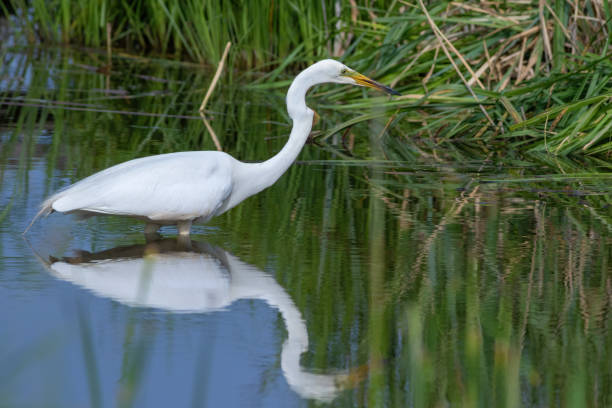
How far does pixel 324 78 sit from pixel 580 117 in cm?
246

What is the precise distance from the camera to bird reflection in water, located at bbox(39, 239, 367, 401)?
12.1 feet

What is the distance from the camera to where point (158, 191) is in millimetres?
4547

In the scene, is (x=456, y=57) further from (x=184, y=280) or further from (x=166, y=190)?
(x=184, y=280)

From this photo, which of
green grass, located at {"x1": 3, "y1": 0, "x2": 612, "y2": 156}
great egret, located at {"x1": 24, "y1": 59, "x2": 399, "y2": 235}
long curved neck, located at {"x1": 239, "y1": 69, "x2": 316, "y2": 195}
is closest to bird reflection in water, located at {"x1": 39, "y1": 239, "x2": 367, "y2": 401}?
great egret, located at {"x1": 24, "y1": 59, "x2": 399, "y2": 235}

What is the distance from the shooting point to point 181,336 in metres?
3.47

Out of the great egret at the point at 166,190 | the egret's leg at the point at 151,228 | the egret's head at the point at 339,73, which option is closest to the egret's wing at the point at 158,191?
the great egret at the point at 166,190

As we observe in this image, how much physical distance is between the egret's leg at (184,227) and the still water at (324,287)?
0.06m

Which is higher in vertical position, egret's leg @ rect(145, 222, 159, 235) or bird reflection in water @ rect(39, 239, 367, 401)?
egret's leg @ rect(145, 222, 159, 235)

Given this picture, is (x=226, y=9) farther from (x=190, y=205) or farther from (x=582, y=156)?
(x=190, y=205)

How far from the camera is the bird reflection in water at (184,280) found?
369 cm

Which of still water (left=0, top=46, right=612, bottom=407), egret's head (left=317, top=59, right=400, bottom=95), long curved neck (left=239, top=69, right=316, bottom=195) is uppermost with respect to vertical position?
egret's head (left=317, top=59, right=400, bottom=95)

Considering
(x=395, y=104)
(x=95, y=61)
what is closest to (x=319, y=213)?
(x=395, y=104)

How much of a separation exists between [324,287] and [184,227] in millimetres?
953

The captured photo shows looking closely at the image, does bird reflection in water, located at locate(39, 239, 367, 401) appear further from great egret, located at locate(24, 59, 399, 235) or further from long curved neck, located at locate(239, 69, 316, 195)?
long curved neck, located at locate(239, 69, 316, 195)
